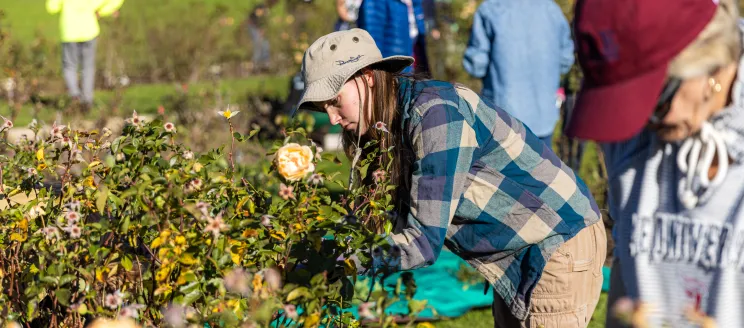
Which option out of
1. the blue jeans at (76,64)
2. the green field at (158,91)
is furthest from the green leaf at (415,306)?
the blue jeans at (76,64)

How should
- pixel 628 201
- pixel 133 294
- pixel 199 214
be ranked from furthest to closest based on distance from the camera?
pixel 133 294 < pixel 199 214 < pixel 628 201

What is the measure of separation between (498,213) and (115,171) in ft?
3.15

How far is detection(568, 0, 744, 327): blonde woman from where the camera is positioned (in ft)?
4.54

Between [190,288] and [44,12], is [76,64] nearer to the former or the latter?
[190,288]

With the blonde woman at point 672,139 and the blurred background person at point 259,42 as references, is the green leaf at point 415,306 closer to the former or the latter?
the blonde woman at point 672,139

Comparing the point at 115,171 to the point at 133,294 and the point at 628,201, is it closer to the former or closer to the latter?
the point at 133,294

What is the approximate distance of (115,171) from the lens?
2.15 meters

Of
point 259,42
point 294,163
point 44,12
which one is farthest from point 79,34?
point 44,12

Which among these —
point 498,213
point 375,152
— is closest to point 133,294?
point 375,152

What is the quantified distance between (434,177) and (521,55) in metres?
3.01

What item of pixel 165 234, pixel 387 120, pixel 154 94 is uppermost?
pixel 387 120

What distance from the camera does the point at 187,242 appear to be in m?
2.00

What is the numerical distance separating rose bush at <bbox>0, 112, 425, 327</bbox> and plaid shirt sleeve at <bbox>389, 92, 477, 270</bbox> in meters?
0.08

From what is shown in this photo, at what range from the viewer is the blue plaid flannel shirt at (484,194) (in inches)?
86.0
